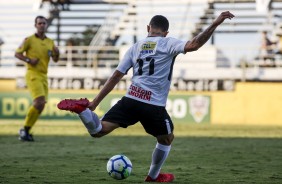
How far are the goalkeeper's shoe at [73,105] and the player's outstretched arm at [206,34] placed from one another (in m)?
1.20

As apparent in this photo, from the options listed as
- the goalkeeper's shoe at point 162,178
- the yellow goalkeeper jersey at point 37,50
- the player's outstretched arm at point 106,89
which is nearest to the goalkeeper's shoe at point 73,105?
the player's outstretched arm at point 106,89

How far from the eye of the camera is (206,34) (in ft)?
25.6

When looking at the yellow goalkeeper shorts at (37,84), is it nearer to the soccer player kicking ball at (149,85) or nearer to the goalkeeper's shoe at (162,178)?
the goalkeeper's shoe at (162,178)

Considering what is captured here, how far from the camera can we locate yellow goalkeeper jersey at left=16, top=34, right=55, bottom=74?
52.2ft

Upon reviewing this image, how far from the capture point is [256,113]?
27.3m

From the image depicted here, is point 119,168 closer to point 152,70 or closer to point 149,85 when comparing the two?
point 149,85

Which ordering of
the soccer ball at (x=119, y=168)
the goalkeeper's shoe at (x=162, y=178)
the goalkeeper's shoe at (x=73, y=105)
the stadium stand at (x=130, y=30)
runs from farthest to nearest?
the stadium stand at (x=130, y=30) → the goalkeeper's shoe at (x=162, y=178) → the soccer ball at (x=119, y=168) → the goalkeeper's shoe at (x=73, y=105)

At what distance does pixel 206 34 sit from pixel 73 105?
1515mm

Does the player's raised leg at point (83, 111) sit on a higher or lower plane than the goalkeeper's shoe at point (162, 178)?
higher

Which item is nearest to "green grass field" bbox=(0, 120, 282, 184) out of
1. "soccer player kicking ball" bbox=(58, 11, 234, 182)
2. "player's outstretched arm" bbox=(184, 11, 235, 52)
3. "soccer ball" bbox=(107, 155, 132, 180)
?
"soccer ball" bbox=(107, 155, 132, 180)

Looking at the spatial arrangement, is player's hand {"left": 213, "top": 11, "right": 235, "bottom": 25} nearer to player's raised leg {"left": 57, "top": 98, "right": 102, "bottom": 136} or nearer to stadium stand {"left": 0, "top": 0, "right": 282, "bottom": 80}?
player's raised leg {"left": 57, "top": 98, "right": 102, "bottom": 136}

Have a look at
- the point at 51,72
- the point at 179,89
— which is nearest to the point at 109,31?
the point at 51,72

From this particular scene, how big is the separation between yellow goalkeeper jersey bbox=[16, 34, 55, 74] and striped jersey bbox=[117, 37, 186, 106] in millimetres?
7569

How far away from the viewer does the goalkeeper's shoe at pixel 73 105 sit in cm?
785
